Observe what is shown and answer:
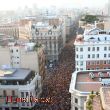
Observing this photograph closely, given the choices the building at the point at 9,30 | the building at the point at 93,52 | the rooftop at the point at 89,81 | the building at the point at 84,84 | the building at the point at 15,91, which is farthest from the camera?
the building at the point at 9,30

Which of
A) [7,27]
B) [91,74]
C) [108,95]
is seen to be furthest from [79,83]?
[7,27]

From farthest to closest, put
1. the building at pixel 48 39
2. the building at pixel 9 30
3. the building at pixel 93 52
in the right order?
the building at pixel 9 30, the building at pixel 48 39, the building at pixel 93 52

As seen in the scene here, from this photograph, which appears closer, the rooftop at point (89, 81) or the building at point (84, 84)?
the building at point (84, 84)

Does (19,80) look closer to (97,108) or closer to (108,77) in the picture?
(108,77)

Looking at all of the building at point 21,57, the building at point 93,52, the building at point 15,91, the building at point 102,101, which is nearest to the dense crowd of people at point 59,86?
the building at point 15,91

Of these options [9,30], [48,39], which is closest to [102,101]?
[48,39]

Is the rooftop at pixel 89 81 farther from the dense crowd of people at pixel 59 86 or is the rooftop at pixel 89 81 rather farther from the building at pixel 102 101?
the dense crowd of people at pixel 59 86

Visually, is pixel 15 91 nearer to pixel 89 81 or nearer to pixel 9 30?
pixel 89 81

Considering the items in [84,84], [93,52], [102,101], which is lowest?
[84,84]
